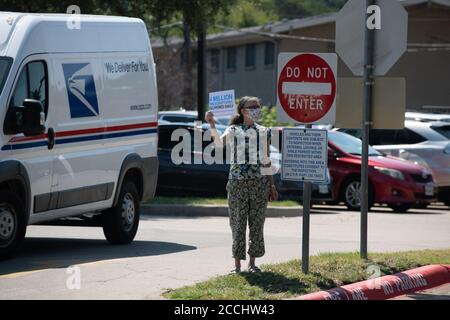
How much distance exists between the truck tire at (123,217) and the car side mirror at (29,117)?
2.52 m

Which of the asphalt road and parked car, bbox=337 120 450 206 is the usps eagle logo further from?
parked car, bbox=337 120 450 206

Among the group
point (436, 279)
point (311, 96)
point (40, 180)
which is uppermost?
Result: point (311, 96)

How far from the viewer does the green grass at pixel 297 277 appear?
30.3 ft

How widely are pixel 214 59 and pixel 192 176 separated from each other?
3333 cm

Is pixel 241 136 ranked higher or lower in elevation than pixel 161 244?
higher

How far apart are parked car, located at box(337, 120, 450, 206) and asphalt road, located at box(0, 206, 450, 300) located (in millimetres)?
2328

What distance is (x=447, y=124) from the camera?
23.6 meters

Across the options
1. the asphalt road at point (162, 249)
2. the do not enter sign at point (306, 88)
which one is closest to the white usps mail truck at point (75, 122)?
the asphalt road at point (162, 249)

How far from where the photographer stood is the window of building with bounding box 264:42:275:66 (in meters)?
46.8

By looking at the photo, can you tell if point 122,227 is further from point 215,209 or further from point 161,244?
point 215,209

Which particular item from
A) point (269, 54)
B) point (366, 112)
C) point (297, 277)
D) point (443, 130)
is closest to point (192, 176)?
point (443, 130)

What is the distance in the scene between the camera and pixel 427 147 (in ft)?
75.7

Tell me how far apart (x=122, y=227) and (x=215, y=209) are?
5.69m
